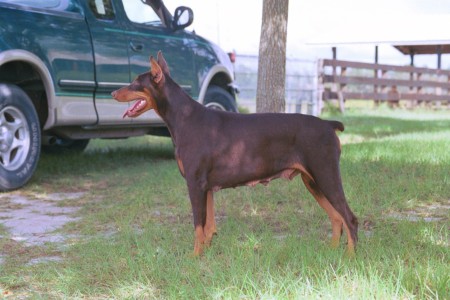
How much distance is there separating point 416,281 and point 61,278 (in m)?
1.89

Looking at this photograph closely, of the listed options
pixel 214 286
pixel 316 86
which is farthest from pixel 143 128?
pixel 316 86

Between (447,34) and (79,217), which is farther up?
(447,34)

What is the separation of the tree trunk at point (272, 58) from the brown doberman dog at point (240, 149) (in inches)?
129

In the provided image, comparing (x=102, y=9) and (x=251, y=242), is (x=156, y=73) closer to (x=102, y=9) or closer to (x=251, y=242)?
(x=251, y=242)

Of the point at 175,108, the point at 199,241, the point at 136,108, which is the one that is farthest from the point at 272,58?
the point at 199,241

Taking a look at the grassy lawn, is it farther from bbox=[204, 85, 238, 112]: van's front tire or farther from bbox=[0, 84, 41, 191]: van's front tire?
bbox=[204, 85, 238, 112]: van's front tire

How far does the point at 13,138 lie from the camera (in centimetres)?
616

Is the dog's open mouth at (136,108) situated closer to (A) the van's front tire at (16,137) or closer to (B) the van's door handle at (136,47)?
(A) the van's front tire at (16,137)

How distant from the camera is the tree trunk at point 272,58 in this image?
7.36m

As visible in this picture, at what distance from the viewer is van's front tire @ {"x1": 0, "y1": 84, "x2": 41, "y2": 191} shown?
19.8ft

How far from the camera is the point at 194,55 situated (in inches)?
320

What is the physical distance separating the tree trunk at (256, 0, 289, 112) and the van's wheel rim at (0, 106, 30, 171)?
8.81ft

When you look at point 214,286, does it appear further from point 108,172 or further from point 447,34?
point 447,34

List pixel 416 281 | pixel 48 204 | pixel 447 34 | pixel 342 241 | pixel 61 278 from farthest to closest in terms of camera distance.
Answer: pixel 447 34 → pixel 48 204 → pixel 342 241 → pixel 61 278 → pixel 416 281
